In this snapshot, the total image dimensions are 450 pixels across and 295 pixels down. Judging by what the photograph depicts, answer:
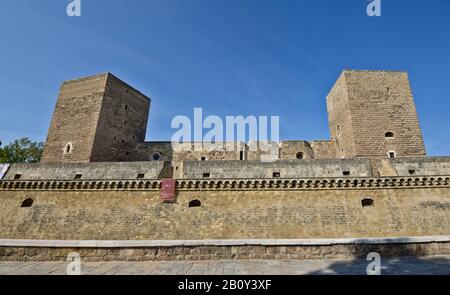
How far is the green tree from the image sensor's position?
28.2m

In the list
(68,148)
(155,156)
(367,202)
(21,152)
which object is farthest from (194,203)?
(21,152)

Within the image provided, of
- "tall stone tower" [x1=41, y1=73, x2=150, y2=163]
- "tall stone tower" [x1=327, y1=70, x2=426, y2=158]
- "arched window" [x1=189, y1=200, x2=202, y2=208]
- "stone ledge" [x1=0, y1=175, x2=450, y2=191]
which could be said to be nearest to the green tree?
"tall stone tower" [x1=41, y1=73, x2=150, y2=163]

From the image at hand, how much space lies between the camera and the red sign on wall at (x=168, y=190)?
585 inches

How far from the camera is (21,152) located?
29.2 metres

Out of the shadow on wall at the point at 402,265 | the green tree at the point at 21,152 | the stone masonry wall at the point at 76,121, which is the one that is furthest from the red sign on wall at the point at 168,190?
the green tree at the point at 21,152

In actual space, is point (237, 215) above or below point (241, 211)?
below

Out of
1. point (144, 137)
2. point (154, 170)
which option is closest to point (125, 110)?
point (144, 137)

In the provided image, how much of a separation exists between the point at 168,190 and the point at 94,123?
1094cm

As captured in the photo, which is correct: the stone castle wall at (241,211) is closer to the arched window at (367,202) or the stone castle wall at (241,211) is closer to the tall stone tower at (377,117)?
the arched window at (367,202)

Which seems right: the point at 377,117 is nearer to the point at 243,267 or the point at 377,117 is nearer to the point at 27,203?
the point at 243,267

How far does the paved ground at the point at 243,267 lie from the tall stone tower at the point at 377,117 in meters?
13.7

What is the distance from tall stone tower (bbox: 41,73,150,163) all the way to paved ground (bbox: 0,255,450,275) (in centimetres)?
1513

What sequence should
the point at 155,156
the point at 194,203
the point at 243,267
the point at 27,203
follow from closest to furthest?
the point at 243,267 < the point at 194,203 < the point at 27,203 < the point at 155,156

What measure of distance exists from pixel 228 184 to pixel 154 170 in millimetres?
5200
